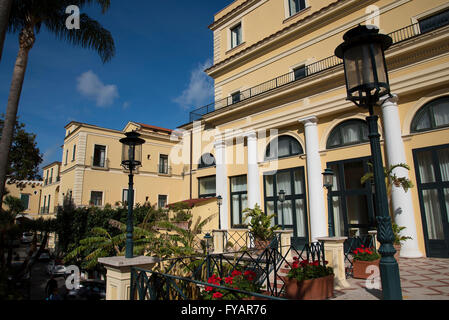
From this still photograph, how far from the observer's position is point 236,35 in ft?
70.9

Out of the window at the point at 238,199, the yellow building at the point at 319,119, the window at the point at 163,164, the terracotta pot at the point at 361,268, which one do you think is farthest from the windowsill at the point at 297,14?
the window at the point at 163,164

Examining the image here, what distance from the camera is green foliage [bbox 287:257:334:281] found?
252 inches

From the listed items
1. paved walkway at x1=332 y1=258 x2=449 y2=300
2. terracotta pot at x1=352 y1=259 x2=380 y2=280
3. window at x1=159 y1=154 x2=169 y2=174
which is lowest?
paved walkway at x1=332 y1=258 x2=449 y2=300

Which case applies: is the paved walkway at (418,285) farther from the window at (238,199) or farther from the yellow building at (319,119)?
the window at (238,199)

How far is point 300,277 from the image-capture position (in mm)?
6344

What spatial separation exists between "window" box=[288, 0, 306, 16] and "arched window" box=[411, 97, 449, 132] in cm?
962

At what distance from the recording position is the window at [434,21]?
1204cm

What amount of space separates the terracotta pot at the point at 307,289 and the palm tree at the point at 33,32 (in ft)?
26.8

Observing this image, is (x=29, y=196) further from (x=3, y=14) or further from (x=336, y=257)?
(x=336, y=257)

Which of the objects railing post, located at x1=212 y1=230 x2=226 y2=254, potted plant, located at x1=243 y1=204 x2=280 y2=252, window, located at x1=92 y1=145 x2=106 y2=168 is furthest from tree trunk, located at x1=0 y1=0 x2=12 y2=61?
window, located at x1=92 y1=145 x2=106 y2=168

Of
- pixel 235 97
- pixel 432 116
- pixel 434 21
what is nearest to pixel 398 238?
pixel 432 116

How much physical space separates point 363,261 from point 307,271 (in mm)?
2997

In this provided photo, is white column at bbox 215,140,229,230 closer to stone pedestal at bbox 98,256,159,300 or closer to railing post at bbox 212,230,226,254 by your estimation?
railing post at bbox 212,230,226,254
